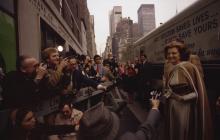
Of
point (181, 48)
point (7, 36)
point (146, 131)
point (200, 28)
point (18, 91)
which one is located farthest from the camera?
point (200, 28)

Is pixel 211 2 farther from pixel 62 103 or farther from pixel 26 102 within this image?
pixel 26 102

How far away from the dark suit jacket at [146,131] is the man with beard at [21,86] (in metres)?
1.30

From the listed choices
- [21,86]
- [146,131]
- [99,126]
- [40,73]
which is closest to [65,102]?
[40,73]

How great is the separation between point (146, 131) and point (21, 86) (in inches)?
63.8

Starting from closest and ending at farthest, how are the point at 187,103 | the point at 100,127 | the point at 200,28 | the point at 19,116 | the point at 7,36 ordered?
the point at 100,127 → the point at 19,116 → the point at 187,103 → the point at 7,36 → the point at 200,28

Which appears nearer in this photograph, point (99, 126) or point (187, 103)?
point (99, 126)

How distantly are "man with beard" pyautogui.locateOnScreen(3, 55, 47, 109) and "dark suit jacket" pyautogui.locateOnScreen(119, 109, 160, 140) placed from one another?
51.1 inches

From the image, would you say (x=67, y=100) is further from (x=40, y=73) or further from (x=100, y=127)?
(x=100, y=127)

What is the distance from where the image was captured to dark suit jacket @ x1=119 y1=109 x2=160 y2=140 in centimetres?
210

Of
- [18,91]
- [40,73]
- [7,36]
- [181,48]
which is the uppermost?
[7,36]

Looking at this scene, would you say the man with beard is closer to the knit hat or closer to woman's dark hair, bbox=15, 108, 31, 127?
woman's dark hair, bbox=15, 108, 31, 127

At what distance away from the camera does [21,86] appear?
337 cm

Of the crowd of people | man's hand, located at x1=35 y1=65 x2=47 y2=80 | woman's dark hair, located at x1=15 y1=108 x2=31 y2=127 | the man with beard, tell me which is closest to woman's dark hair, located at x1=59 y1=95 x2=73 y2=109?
the crowd of people

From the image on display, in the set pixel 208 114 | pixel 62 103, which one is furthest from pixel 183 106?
pixel 62 103
